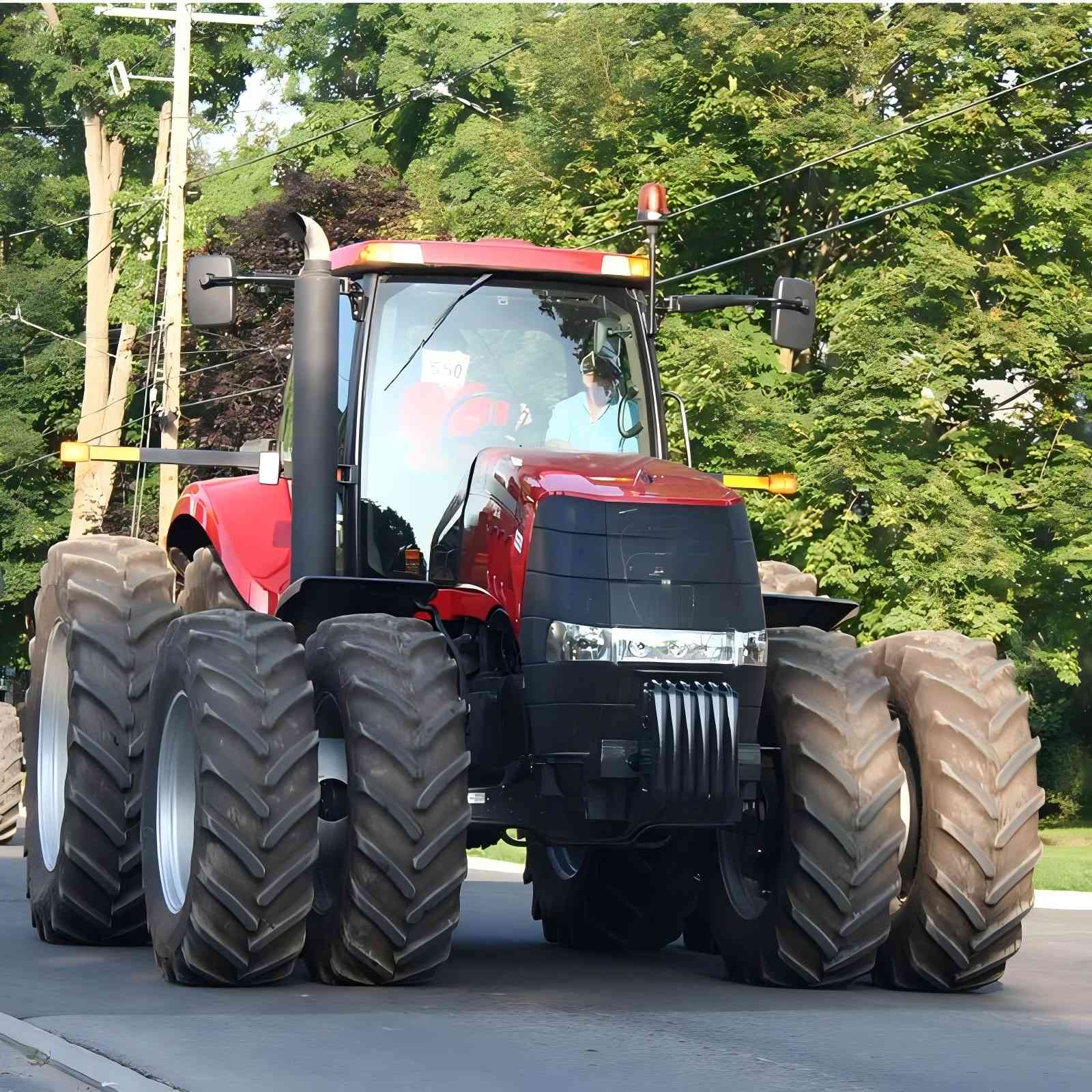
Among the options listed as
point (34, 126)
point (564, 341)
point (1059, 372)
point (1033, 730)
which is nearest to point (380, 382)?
point (564, 341)

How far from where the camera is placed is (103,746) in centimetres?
1034

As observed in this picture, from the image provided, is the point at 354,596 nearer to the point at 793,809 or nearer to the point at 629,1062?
the point at 793,809

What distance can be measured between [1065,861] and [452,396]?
1760 cm

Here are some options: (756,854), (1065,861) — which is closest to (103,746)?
(756,854)

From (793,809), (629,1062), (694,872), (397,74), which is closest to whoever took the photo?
(629,1062)

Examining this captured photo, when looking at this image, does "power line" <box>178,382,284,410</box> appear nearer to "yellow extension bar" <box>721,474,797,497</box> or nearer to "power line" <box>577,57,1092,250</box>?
"power line" <box>577,57,1092,250</box>

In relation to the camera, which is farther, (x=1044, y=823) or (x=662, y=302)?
(x=1044, y=823)

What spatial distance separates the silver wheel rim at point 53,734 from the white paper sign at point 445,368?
3.06 meters

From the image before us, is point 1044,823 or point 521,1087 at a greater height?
point 521,1087

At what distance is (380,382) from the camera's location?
9734 millimetres

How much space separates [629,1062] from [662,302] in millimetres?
4573

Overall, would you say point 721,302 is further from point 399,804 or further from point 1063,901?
point 1063,901

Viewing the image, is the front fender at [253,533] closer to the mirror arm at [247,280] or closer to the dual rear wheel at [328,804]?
the mirror arm at [247,280]

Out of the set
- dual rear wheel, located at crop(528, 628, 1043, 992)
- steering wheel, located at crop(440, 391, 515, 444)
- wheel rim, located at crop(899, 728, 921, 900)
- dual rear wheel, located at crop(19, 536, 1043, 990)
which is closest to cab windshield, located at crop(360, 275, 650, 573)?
steering wheel, located at crop(440, 391, 515, 444)
